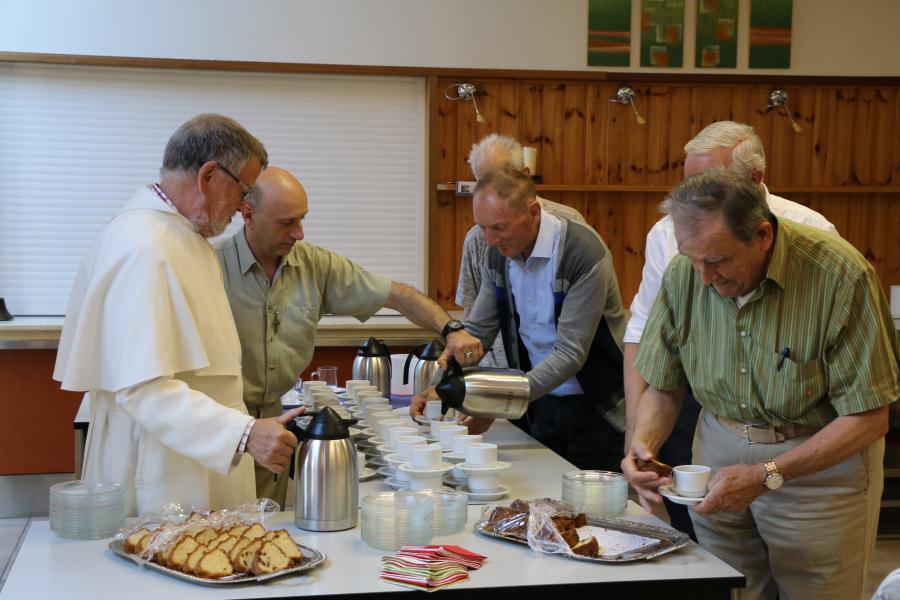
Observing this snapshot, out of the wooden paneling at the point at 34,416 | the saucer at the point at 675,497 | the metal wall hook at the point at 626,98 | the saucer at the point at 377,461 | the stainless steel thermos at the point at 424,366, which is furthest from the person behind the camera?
the metal wall hook at the point at 626,98

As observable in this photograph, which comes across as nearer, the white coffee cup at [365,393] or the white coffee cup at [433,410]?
the white coffee cup at [433,410]

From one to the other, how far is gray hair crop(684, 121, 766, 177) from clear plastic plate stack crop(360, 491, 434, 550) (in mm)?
1772

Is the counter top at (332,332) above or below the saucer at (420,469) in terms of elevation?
below

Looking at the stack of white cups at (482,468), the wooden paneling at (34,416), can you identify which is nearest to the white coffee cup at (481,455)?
the stack of white cups at (482,468)

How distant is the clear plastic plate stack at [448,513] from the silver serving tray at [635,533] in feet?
0.15

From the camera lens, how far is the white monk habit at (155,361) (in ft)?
7.05

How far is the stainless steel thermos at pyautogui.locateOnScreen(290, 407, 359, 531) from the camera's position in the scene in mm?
2156

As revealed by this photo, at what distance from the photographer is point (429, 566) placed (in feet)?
6.24

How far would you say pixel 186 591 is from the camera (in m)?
1.83

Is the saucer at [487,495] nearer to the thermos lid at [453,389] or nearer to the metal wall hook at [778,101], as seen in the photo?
the thermos lid at [453,389]

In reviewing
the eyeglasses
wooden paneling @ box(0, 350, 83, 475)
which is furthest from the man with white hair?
wooden paneling @ box(0, 350, 83, 475)

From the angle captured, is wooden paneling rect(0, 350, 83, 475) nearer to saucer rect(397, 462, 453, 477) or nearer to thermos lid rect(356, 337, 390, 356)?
thermos lid rect(356, 337, 390, 356)

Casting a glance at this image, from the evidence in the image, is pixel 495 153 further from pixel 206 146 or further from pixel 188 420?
pixel 188 420

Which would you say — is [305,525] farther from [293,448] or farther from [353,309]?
[353,309]
